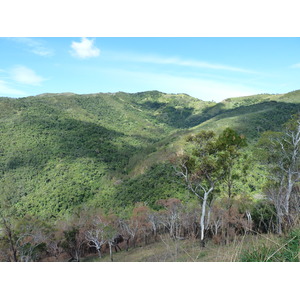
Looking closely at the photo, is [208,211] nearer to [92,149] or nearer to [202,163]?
[202,163]

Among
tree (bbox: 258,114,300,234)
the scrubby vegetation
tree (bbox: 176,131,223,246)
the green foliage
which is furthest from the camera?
the scrubby vegetation

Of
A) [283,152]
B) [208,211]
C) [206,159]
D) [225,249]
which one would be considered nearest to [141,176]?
[208,211]

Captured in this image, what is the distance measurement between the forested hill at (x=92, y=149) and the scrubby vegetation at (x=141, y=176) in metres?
0.27

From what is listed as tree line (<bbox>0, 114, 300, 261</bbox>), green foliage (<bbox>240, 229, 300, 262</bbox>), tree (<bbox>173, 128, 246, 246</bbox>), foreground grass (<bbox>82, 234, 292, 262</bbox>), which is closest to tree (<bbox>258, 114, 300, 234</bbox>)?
tree line (<bbox>0, 114, 300, 261</bbox>)

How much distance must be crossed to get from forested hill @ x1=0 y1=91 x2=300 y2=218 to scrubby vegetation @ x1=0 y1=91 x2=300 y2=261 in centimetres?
27

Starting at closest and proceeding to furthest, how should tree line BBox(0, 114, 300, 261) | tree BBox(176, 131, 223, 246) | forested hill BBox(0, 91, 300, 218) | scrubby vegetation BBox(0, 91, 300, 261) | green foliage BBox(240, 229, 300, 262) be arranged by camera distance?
green foliage BBox(240, 229, 300, 262), tree line BBox(0, 114, 300, 261), tree BBox(176, 131, 223, 246), scrubby vegetation BBox(0, 91, 300, 261), forested hill BBox(0, 91, 300, 218)

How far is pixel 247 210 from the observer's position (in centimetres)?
1109

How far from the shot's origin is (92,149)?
197 ft

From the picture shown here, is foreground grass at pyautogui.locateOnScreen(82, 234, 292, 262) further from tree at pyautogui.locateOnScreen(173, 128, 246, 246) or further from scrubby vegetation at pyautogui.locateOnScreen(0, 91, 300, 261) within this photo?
tree at pyautogui.locateOnScreen(173, 128, 246, 246)

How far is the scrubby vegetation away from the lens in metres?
8.43

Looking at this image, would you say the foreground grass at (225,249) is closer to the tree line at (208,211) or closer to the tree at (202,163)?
the tree line at (208,211)

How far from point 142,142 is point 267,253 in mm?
70733

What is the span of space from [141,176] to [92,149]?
26.5 meters

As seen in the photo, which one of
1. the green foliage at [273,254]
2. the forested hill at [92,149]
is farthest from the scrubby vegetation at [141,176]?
the forested hill at [92,149]
